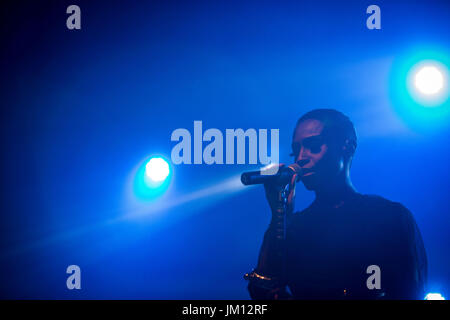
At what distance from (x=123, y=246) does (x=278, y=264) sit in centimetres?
111

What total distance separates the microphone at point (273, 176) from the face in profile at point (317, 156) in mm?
230

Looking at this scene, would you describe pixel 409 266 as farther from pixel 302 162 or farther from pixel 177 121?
pixel 177 121

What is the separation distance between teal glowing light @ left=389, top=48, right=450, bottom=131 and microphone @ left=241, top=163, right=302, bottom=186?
0.96 m

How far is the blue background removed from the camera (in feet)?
7.92

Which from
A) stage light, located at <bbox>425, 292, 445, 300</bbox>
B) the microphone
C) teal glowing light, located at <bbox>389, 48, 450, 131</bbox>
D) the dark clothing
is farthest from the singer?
teal glowing light, located at <bbox>389, 48, 450, 131</bbox>

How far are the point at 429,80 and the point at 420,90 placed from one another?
104mm

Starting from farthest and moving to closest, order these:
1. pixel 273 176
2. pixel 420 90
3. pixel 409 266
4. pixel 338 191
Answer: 1. pixel 420 90
2. pixel 338 191
3. pixel 409 266
4. pixel 273 176

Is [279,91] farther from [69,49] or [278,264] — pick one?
[69,49]

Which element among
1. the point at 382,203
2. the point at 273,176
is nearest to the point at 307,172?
the point at 273,176

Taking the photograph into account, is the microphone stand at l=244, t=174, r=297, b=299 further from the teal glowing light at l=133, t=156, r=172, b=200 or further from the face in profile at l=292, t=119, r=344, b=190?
the teal glowing light at l=133, t=156, r=172, b=200

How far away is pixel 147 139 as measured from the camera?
8.14 feet

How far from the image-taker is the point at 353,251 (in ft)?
7.63
